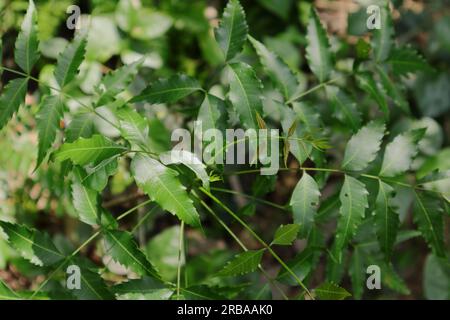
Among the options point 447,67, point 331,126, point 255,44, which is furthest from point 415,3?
point 255,44

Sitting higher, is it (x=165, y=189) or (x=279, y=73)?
(x=279, y=73)

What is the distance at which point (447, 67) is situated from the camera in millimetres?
2881

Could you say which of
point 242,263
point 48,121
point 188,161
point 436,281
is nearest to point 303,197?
point 242,263

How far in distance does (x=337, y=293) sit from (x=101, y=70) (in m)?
1.53

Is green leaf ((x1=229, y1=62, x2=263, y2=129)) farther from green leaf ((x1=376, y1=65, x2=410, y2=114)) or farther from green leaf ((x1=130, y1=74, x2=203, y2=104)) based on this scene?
green leaf ((x1=376, y1=65, x2=410, y2=114))

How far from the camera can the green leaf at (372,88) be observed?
1.61 m

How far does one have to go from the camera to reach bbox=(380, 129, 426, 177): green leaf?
1454 millimetres

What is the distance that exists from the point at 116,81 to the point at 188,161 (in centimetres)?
43

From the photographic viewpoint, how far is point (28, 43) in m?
1.43

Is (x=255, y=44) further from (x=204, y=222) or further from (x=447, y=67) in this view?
(x=447, y=67)

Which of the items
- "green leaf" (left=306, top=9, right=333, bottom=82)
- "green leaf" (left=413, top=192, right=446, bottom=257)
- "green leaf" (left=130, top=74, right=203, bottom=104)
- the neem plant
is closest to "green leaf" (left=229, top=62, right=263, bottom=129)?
the neem plant

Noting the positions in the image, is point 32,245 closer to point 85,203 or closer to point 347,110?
point 85,203

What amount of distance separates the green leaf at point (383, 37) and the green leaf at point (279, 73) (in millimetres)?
304

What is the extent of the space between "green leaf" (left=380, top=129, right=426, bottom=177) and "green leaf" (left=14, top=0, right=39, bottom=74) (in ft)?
3.12
